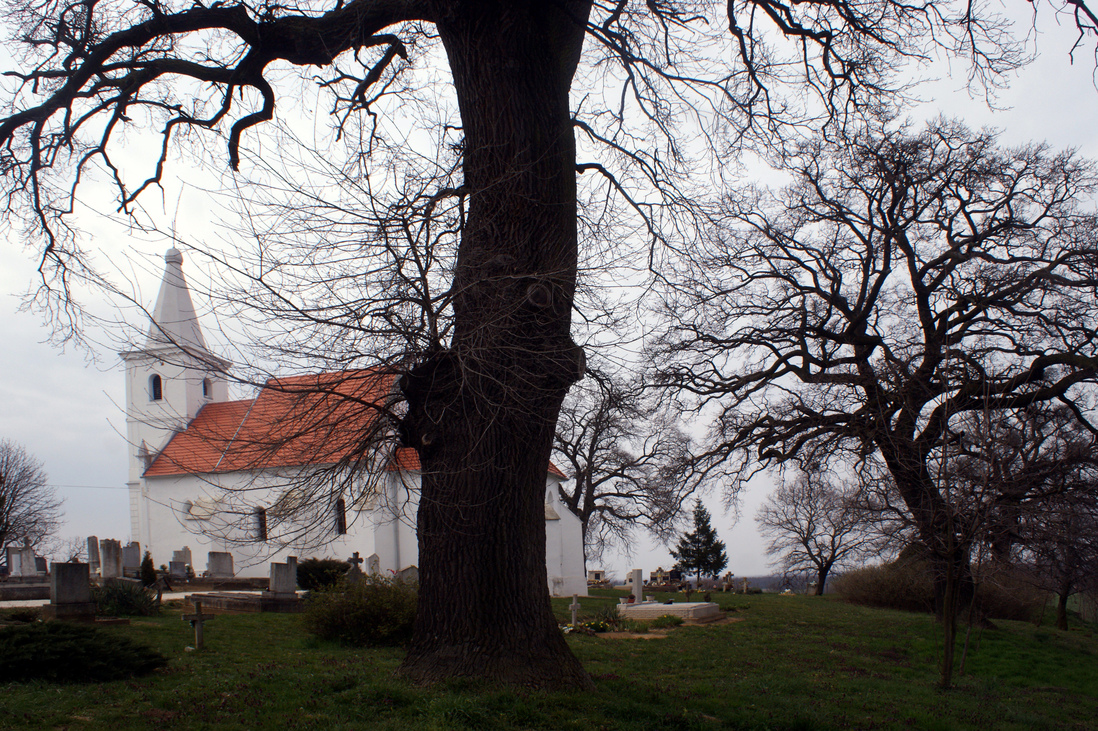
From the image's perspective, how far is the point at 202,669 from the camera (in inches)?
334

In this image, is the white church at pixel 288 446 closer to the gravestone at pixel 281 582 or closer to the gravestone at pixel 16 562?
the gravestone at pixel 281 582

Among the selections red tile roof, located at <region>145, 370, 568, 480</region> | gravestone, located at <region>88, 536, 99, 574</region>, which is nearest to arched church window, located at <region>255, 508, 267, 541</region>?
red tile roof, located at <region>145, 370, 568, 480</region>

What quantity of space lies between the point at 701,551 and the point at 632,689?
4134 cm

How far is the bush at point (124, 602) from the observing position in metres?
14.6

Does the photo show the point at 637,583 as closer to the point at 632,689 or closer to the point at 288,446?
the point at 632,689

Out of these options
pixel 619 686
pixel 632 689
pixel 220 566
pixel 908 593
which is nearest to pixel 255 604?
pixel 220 566

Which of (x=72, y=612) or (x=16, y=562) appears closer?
(x=72, y=612)

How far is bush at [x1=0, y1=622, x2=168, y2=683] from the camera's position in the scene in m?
7.33

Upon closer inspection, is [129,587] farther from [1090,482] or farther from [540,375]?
[1090,482]

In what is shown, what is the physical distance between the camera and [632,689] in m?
7.98

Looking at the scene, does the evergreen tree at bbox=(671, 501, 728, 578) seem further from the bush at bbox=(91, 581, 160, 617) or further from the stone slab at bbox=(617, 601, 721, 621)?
the bush at bbox=(91, 581, 160, 617)

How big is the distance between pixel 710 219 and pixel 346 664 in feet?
21.7

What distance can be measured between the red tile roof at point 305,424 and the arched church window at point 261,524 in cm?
42

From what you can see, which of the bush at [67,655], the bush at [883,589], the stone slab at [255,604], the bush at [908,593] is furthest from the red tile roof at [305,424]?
the bush at [883,589]
